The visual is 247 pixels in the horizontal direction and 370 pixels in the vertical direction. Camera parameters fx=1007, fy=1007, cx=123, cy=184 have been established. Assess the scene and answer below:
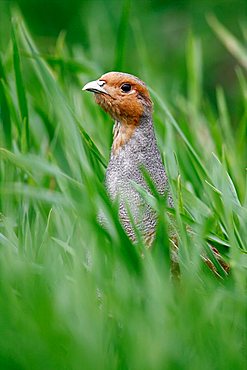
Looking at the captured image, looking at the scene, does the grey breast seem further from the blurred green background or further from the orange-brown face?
the blurred green background

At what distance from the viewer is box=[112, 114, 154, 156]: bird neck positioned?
148 cm

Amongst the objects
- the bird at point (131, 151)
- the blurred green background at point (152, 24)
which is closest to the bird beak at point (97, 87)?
the bird at point (131, 151)

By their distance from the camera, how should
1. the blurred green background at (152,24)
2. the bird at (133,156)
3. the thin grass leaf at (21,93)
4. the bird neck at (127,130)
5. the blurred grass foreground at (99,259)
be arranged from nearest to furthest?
the blurred grass foreground at (99,259)
the bird at (133,156)
the bird neck at (127,130)
the thin grass leaf at (21,93)
the blurred green background at (152,24)

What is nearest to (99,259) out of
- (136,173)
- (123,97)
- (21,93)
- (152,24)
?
(136,173)

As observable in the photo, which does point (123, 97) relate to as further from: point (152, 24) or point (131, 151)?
point (152, 24)

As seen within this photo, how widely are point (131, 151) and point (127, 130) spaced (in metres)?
0.05

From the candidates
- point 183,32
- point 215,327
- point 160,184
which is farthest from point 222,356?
point 183,32

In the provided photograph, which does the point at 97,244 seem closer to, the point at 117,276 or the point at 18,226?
the point at 117,276

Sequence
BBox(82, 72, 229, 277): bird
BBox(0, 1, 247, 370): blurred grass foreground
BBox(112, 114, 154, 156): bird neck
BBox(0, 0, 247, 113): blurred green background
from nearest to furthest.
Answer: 1. BBox(0, 1, 247, 370): blurred grass foreground
2. BBox(82, 72, 229, 277): bird
3. BBox(112, 114, 154, 156): bird neck
4. BBox(0, 0, 247, 113): blurred green background

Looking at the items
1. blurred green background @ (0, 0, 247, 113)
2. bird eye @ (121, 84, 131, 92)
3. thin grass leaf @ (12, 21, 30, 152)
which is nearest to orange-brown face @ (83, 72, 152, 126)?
bird eye @ (121, 84, 131, 92)

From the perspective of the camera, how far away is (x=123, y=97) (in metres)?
1.50

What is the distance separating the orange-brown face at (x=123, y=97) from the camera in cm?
150

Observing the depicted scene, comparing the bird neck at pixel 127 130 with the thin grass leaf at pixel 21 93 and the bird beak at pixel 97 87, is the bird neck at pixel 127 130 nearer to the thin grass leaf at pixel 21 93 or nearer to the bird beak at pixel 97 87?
the bird beak at pixel 97 87

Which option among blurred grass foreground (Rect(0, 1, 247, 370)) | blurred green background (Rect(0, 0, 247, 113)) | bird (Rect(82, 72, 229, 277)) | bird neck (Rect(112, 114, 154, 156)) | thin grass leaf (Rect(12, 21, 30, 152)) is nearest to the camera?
blurred grass foreground (Rect(0, 1, 247, 370))
